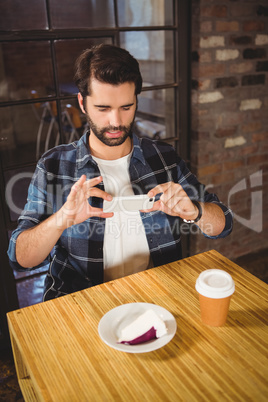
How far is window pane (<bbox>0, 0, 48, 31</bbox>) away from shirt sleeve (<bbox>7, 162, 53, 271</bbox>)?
0.67 metres

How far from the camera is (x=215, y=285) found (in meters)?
0.99

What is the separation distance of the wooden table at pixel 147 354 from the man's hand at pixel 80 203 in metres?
0.24

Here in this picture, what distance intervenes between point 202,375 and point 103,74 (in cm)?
104

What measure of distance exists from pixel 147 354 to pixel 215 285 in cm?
24

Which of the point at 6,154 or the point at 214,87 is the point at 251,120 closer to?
the point at 214,87

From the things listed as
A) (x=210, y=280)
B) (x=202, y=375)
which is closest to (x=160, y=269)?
(x=210, y=280)

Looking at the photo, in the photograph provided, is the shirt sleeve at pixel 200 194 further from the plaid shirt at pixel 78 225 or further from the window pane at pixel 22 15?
the window pane at pixel 22 15

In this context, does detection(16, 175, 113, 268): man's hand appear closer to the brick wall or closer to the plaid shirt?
the plaid shirt

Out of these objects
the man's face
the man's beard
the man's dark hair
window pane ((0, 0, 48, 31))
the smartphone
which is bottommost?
the smartphone

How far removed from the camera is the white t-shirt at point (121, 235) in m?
1.53

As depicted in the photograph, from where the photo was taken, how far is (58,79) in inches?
73.3

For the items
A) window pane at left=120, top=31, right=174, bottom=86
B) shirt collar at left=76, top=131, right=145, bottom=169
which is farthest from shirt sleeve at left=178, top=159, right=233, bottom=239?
window pane at left=120, top=31, right=174, bottom=86

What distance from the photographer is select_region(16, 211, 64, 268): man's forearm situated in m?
1.29

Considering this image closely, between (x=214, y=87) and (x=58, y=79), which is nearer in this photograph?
(x=58, y=79)
